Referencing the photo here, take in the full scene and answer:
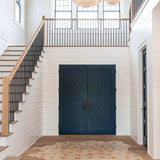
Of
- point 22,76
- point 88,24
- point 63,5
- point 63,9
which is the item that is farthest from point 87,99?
point 63,5

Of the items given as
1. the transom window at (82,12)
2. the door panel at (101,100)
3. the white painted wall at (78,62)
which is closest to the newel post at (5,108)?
the white painted wall at (78,62)

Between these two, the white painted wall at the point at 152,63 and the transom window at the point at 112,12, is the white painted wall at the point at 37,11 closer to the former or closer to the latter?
the transom window at the point at 112,12

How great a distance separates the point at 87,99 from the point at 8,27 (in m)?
3.72

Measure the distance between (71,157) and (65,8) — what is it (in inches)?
313

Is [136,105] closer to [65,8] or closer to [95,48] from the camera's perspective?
[95,48]

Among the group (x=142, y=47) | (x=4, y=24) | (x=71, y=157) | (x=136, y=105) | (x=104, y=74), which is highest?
(x=4, y=24)

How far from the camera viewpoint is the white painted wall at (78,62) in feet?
28.2

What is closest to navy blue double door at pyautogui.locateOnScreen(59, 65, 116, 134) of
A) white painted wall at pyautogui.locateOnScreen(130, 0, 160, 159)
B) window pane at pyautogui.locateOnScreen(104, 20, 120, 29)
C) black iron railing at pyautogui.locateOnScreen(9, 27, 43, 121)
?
black iron railing at pyautogui.locateOnScreen(9, 27, 43, 121)

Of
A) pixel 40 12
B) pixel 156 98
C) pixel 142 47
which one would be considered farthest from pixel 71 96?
pixel 40 12

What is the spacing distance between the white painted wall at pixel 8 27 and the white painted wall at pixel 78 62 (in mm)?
1423

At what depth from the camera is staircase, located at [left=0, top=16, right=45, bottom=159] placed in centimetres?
477

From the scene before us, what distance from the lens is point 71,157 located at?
220 inches

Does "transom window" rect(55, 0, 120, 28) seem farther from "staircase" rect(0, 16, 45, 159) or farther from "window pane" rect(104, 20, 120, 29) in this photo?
"staircase" rect(0, 16, 45, 159)

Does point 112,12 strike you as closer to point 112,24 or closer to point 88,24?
point 112,24
